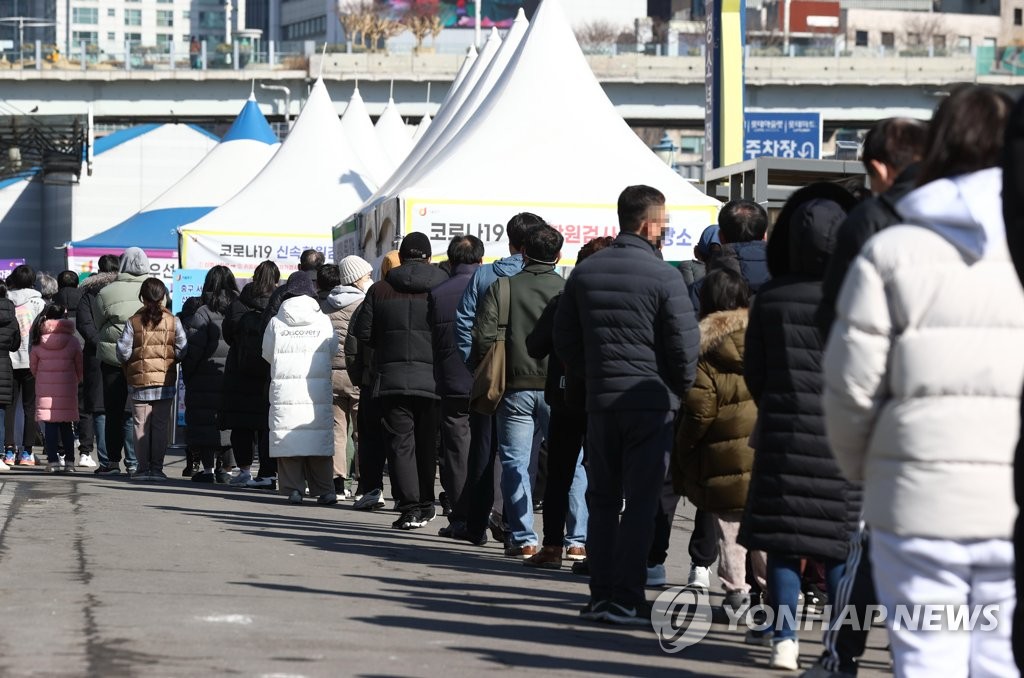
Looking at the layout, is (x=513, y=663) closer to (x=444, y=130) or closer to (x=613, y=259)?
(x=613, y=259)

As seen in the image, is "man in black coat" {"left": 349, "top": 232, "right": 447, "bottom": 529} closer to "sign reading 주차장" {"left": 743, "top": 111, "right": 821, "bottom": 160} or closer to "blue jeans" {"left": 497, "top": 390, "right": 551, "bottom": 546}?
"blue jeans" {"left": 497, "top": 390, "right": 551, "bottom": 546}

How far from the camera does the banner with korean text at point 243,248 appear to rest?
22.7 meters

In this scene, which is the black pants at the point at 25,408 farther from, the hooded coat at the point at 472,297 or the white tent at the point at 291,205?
the hooded coat at the point at 472,297

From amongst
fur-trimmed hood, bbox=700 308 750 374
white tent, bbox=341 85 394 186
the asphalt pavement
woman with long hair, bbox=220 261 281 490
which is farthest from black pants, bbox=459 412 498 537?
white tent, bbox=341 85 394 186

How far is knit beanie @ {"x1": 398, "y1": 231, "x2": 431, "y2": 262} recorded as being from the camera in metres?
11.7

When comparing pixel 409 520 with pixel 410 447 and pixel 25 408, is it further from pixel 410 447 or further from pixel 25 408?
pixel 25 408

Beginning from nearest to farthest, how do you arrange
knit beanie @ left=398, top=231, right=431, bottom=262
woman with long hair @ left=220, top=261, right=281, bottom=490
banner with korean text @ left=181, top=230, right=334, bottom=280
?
knit beanie @ left=398, top=231, right=431, bottom=262 → woman with long hair @ left=220, top=261, right=281, bottom=490 → banner with korean text @ left=181, top=230, right=334, bottom=280

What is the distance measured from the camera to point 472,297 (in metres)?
10.4

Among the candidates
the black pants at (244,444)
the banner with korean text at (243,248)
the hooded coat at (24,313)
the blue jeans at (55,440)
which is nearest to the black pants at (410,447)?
the black pants at (244,444)

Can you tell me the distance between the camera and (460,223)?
15727 millimetres

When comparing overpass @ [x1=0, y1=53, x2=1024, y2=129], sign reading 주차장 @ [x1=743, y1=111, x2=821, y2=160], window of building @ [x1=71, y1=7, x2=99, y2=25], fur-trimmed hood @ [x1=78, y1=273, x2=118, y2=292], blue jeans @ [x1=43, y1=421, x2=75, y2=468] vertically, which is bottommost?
blue jeans @ [x1=43, y1=421, x2=75, y2=468]

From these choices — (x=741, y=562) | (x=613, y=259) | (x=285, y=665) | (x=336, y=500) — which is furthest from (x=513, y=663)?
(x=336, y=500)

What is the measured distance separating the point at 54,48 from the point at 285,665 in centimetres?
5918

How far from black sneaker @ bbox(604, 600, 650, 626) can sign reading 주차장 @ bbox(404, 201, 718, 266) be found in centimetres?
825
